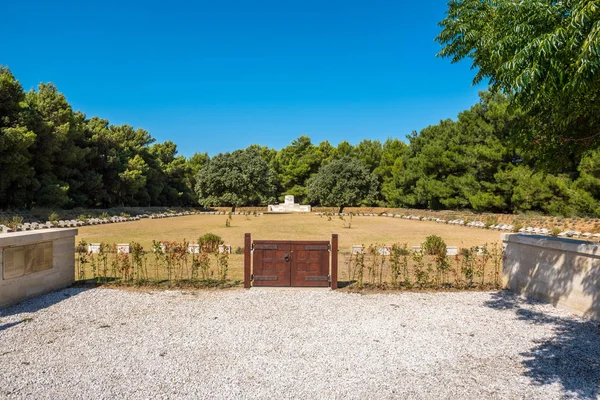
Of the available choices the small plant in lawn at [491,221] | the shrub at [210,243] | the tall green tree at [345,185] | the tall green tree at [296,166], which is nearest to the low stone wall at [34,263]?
the shrub at [210,243]

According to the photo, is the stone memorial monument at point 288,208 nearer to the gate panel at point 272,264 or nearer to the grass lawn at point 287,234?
the grass lawn at point 287,234

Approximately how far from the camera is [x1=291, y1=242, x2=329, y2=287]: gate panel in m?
8.61

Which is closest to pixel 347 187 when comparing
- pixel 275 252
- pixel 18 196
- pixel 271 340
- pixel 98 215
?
pixel 98 215

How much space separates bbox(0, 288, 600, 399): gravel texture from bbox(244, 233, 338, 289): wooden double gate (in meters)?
0.83

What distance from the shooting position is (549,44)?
128 inches

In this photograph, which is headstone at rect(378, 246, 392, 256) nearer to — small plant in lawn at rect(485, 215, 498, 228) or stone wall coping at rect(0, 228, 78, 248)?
stone wall coping at rect(0, 228, 78, 248)

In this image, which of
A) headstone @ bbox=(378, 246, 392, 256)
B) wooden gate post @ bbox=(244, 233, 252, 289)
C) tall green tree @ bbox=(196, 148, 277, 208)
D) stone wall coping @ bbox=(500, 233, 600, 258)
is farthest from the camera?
tall green tree @ bbox=(196, 148, 277, 208)

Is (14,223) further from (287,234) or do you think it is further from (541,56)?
(541,56)

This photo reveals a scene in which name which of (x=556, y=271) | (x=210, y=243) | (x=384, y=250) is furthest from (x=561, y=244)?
(x=210, y=243)

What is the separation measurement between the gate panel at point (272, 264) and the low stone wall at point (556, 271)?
4921 millimetres

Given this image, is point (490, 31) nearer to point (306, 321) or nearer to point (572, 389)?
point (572, 389)

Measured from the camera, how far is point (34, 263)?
299 inches

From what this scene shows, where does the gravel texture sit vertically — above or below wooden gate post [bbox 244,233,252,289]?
below

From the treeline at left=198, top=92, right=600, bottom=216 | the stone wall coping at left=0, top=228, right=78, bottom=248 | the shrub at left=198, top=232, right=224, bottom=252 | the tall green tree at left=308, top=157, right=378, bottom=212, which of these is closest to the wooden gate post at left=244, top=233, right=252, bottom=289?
the stone wall coping at left=0, top=228, right=78, bottom=248
